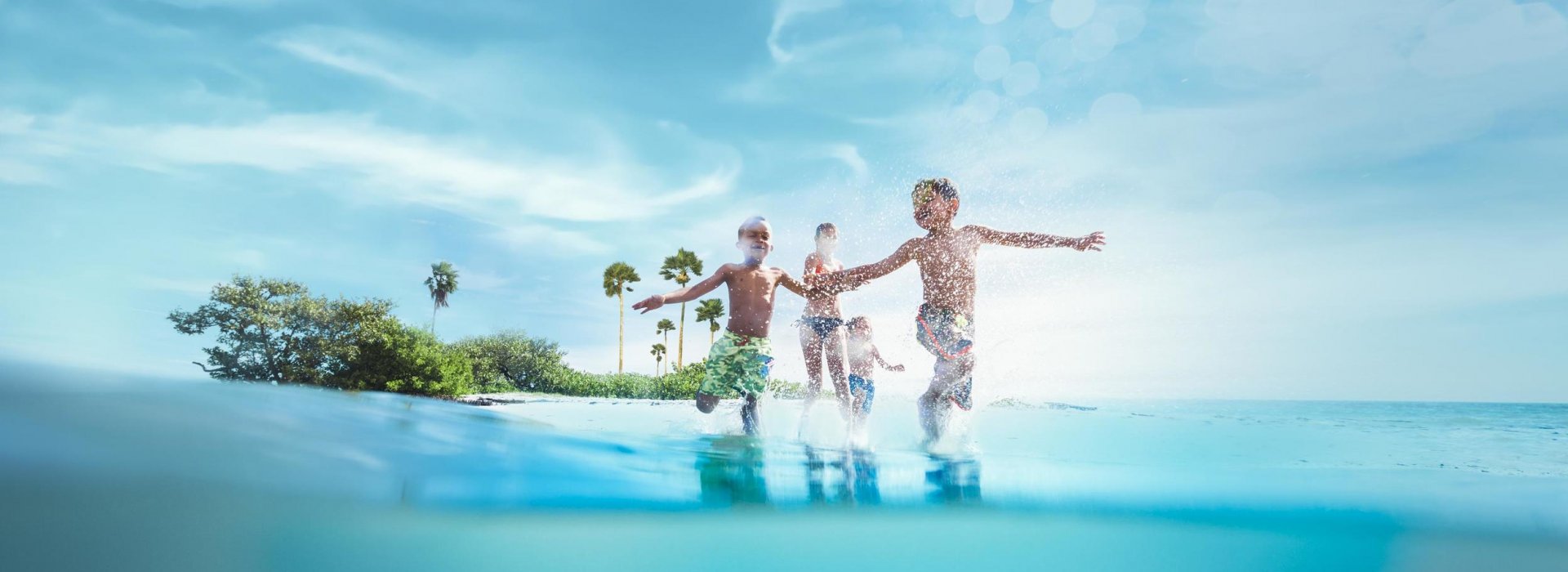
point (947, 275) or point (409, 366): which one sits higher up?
point (947, 275)

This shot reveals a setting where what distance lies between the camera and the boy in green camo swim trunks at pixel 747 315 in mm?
6961

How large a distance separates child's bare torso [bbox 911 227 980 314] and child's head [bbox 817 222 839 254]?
4.60ft

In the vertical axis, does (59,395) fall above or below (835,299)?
below

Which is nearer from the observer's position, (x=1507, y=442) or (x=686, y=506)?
(x=686, y=506)

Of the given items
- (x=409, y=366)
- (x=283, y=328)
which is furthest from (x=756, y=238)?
(x=283, y=328)

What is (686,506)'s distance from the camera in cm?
559

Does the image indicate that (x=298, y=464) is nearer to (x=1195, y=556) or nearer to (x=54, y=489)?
(x=54, y=489)

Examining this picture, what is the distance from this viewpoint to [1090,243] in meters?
5.86

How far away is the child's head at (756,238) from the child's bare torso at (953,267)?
1.57 metres

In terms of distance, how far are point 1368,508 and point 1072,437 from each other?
10.3ft

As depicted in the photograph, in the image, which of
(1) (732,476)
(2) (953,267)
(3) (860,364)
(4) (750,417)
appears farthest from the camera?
(4) (750,417)

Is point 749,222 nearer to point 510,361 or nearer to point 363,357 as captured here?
point 363,357

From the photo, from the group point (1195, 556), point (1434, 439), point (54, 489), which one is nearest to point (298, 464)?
point (54, 489)

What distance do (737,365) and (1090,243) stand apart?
333 cm
